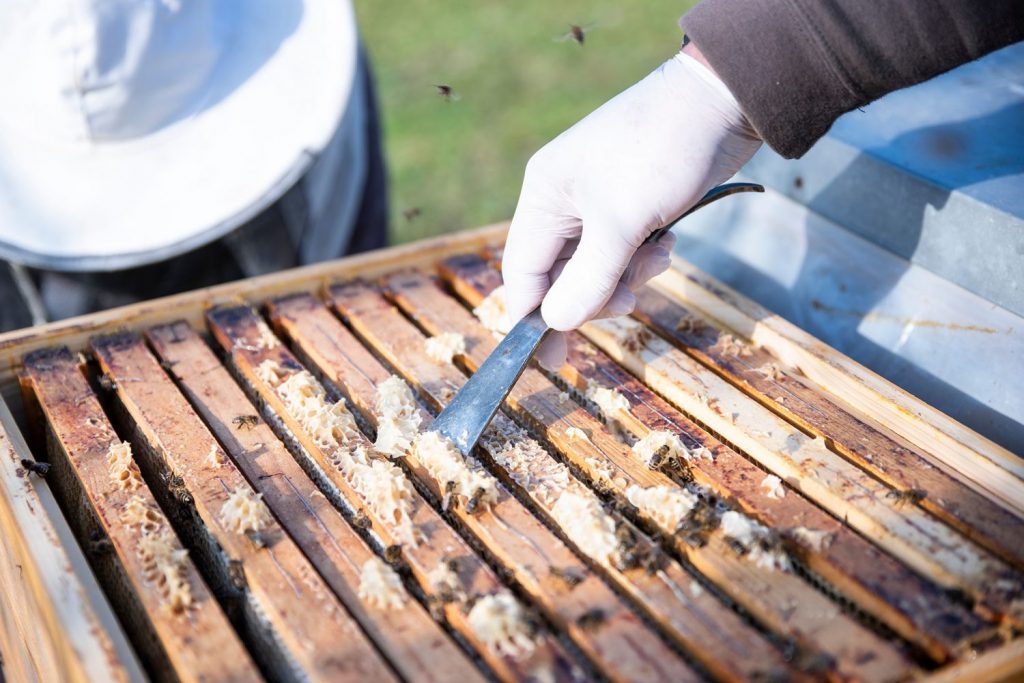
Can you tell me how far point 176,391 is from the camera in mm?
2213

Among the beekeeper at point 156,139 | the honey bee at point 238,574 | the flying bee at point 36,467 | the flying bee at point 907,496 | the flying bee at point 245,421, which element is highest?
the beekeeper at point 156,139

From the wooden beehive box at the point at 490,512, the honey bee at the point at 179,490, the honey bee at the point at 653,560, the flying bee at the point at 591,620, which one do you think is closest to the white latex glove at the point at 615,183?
the wooden beehive box at the point at 490,512

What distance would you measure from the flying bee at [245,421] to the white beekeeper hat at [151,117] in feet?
2.78

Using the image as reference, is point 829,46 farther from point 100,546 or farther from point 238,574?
point 100,546

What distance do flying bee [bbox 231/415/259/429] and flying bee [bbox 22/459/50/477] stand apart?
1.38 ft

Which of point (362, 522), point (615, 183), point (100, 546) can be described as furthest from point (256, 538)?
point (615, 183)

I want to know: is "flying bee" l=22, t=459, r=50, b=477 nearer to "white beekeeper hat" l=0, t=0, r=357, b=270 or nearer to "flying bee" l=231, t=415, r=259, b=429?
"flying bee" l=231, t=415, r=259, b=429

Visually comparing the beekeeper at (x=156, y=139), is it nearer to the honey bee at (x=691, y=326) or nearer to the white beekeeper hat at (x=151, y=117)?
the white beekeeper hat at (x=151, y=117)

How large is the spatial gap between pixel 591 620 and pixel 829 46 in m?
1.28

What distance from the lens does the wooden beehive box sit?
1543 millimetres

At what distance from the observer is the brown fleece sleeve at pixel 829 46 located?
1796 mm

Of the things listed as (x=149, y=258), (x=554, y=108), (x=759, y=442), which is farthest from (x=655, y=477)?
(x=554, y=108)

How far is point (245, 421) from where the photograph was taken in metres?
2.11

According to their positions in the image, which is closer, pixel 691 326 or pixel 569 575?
pixel 569 575
